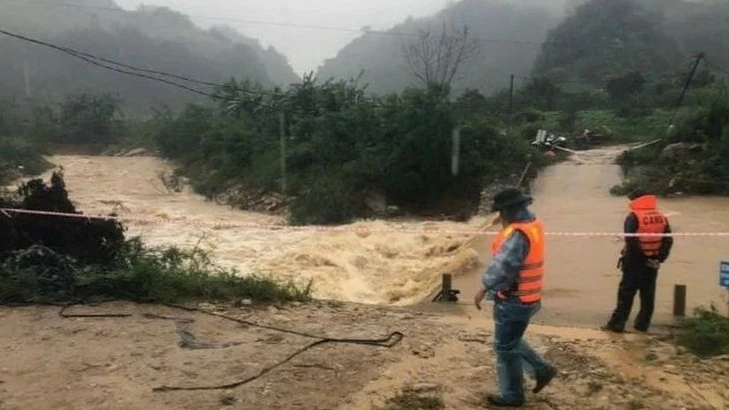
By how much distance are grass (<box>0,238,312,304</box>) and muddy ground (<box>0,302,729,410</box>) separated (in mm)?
357

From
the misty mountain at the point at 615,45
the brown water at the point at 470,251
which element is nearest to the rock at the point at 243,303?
the brown water at the point at 470,251

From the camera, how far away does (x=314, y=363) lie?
6.25 m

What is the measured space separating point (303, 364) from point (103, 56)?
3328 inches

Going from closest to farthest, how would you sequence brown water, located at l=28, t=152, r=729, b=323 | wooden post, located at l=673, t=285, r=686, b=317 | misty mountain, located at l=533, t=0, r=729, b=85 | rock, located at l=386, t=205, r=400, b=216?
wooden post, located at l=673, t=285, r=686, b=317 < brown water, located at l=28, t=152, r=729, b=323 < rock, located at l=386, t=205, r=400, b=216 < misty mountain, located at l=533, t=0, r=729, b=85

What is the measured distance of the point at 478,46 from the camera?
7462 cm

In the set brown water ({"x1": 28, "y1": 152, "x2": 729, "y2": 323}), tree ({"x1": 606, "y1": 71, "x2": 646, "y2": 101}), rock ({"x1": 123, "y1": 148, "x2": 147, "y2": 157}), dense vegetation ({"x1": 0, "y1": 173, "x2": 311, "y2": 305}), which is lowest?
brown water ({"x1": 28, "y1": 152, "x2": 729, "y2": 323})

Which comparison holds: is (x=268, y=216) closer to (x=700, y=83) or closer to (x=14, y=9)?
(x=700, y=83)

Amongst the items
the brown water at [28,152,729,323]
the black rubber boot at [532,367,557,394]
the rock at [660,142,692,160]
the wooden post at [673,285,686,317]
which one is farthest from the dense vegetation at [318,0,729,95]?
the black rubber boot at [532,367,557,394]

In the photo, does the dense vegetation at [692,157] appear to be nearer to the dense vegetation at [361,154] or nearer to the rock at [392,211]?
the dense vegetation at [361,154]

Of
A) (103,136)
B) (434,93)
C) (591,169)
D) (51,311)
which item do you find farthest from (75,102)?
(51,311)

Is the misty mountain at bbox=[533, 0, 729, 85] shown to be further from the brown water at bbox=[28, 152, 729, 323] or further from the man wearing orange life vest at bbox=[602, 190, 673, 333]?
the man wearing orange life vest at bbox=[602, 190, 673, 333]

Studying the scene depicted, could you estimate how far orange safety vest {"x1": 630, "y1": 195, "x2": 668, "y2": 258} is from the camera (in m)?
7.27

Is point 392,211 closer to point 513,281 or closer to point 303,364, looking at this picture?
point 303,364

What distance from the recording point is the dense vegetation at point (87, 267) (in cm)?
845
